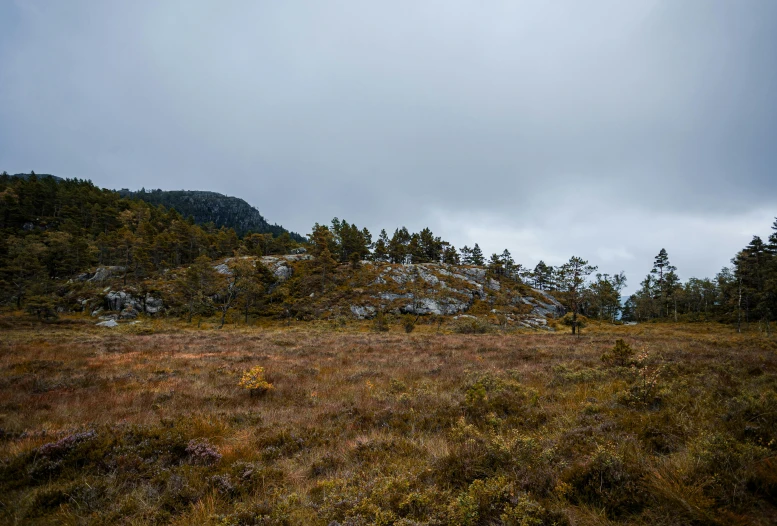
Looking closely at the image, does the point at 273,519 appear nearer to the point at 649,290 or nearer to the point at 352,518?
the point at 352,518

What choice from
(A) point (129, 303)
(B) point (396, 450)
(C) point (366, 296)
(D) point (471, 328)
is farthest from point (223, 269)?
(B) point (396, 450)

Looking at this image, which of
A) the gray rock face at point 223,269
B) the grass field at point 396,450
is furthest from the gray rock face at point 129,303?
the grass field at point 396,450

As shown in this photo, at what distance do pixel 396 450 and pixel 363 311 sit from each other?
55.0m

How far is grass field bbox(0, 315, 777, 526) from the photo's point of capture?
3.72 metres

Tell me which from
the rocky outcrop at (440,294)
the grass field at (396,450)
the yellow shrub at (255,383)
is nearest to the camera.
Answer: the grass field at (396,450)

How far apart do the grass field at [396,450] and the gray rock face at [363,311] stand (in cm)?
4834

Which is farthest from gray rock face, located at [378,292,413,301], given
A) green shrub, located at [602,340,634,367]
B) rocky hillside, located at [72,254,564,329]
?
green shrub, located at [602,340,634,367]

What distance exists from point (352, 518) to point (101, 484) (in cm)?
421

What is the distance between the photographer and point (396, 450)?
581cm

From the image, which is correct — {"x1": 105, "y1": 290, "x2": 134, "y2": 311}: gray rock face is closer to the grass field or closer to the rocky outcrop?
the rocky outcrop

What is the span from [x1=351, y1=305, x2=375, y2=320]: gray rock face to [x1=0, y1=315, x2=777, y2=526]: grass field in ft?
159

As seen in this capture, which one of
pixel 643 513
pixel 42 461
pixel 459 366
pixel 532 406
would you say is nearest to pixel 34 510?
pixel 42 461

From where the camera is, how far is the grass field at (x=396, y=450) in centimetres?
372

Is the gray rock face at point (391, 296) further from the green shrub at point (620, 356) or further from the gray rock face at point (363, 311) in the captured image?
the green shrub at point (620, 356)
